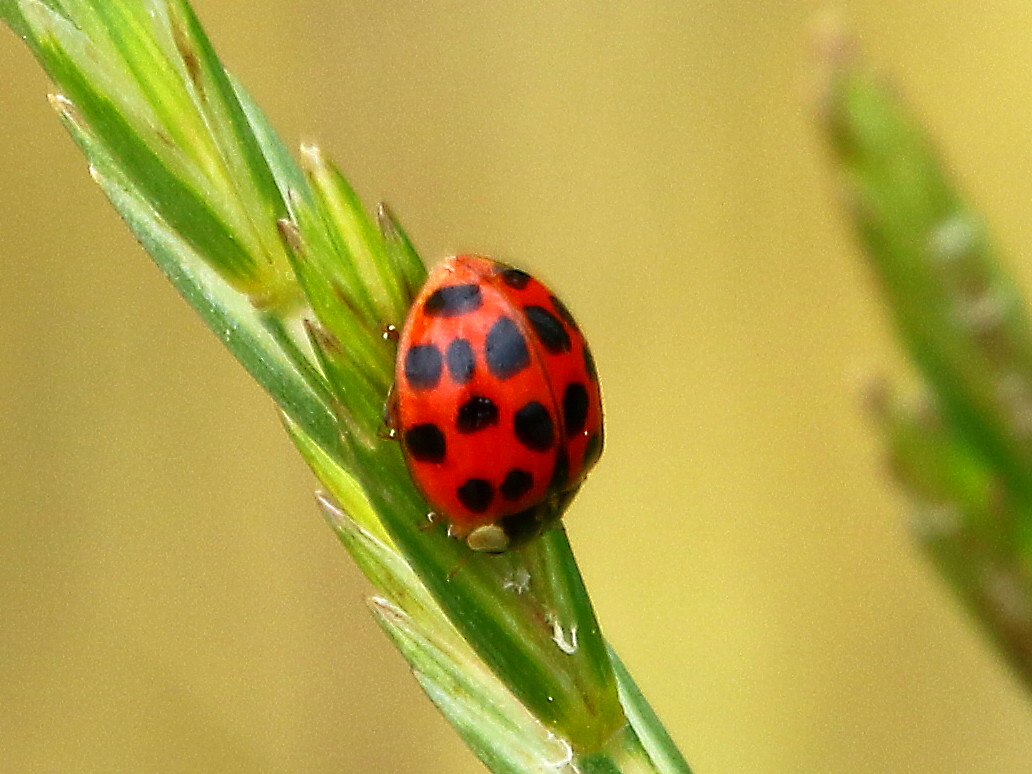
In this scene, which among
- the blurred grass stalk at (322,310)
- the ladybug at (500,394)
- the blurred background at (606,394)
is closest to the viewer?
the blurred grass stalk at (322,310)

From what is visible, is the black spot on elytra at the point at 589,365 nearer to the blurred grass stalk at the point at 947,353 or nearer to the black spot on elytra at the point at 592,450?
the black spot on elytra at the point at 592,450

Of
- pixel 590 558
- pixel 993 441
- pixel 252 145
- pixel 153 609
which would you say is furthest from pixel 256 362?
pixel 153 609

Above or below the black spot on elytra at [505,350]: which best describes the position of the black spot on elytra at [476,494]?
below

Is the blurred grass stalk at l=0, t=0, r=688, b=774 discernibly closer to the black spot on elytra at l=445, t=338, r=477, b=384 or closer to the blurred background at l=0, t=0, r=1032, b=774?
the black spot on elytra at l=445, t=338, r=477, b=384

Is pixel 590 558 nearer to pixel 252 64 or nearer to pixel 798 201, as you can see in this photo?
pixel 798 201

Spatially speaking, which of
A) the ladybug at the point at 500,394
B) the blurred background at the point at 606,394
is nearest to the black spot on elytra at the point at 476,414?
the ladybug at the point at 500,394

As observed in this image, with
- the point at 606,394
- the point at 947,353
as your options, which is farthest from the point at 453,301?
the point at 606,394

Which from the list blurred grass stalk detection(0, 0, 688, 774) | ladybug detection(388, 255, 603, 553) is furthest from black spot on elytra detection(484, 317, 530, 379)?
blurred grass stalk detection(0, 0, 688, 774)

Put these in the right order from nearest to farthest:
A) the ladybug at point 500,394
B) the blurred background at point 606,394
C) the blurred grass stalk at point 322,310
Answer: the blurred grass stalk at point 322,310
the ladybug at point 500,394
the blurred background at point 606,394
